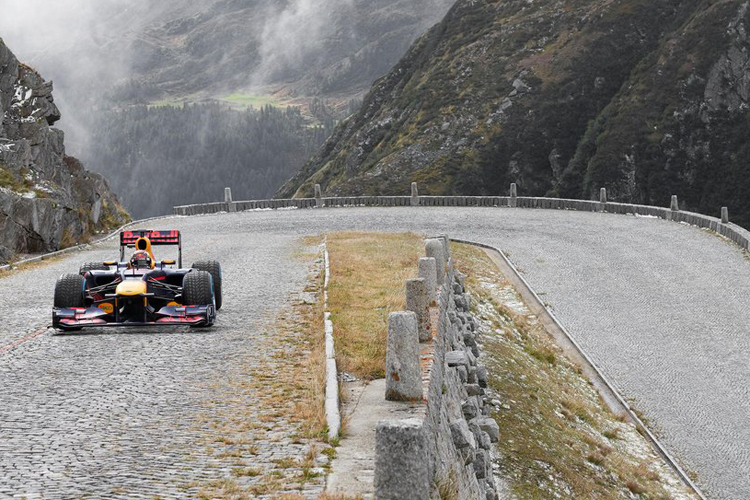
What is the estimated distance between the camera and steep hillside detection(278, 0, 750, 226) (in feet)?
300

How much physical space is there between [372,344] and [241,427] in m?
3.81

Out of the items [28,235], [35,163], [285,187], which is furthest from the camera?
[285,187]

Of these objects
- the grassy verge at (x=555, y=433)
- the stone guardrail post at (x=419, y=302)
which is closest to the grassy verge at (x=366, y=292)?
the stone guardrail post at (x=419, y=302)

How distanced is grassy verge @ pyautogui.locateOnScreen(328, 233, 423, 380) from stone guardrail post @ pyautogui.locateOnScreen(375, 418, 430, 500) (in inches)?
202

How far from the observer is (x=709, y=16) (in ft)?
320

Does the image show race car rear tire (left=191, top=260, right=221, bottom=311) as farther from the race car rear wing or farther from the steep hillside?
the steep hillside

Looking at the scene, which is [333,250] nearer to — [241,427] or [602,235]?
[602,235]

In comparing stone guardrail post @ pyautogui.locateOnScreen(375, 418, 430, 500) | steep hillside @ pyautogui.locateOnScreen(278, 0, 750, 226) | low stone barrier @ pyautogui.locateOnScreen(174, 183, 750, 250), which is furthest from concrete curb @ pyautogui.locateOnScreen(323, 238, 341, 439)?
steep hillside @ pyautogui.locateOnScreen(278, 0, 750, 226)

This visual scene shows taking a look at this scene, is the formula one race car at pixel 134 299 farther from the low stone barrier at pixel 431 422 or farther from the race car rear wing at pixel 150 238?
the low stone barrier at pixel 431 422

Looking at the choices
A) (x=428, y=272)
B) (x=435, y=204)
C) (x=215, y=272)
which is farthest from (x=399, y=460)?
(x=435, y=204)

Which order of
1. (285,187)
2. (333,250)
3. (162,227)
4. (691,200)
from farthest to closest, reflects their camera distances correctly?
(285,187)
(691,200)
(162,227)
(333,250)

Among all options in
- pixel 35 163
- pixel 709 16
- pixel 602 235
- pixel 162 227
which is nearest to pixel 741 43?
pixel 709 16

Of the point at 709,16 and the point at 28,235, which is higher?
the point at 709,16

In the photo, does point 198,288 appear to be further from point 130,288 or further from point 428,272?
point 428,272
